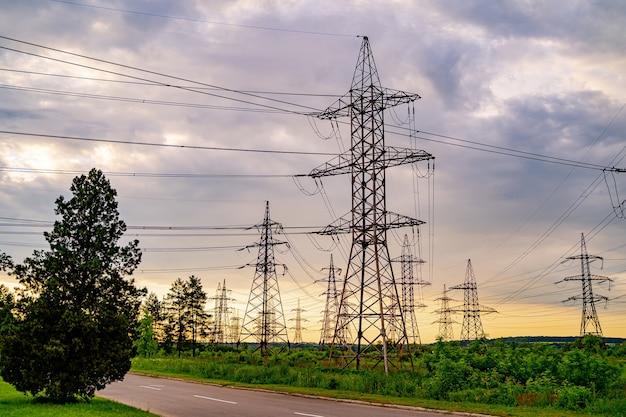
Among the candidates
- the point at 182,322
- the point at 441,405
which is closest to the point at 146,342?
the point at 182,322

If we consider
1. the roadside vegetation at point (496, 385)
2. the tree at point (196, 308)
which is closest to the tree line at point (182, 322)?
the tree at point (196, 308)

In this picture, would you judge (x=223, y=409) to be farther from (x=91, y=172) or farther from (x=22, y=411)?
(x=91, y=172)

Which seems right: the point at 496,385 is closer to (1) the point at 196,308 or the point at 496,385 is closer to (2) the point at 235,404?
(2) the point at 235,404

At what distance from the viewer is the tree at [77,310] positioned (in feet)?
70.0

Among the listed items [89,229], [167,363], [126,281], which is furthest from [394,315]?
[167,363]

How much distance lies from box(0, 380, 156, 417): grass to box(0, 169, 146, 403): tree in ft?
2.30

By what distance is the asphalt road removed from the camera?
19594mm

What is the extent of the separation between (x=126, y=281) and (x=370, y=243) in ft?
48.2

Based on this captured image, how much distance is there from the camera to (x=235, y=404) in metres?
22.4

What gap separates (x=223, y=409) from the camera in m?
20.8

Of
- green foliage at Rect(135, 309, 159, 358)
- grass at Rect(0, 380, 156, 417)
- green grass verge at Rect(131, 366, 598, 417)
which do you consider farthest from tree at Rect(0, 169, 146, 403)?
green foliage at Rect(135, 309, 159, 358)

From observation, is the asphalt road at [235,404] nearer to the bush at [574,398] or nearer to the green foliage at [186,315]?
the bush at [574,398]

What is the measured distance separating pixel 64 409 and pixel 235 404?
6464 mm

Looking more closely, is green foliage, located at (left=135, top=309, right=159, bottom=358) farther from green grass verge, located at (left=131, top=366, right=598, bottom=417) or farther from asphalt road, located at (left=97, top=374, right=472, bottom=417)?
green grass verge, located at (left=131, top=366, right=598, bottom=417)
